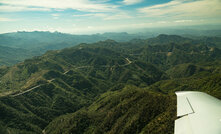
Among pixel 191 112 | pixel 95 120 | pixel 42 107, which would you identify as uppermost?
pixel 191 112

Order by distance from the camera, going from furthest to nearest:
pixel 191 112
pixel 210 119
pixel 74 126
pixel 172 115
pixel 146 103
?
pixel 74 126 → pixel 146 103 → pixel 172 115 → pixel 191 112 → pixel 210 119

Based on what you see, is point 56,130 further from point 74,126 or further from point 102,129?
point 102,129

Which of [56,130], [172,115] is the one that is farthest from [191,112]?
[56,130]

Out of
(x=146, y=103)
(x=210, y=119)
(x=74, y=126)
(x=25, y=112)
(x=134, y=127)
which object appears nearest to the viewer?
(x=210, y=119)

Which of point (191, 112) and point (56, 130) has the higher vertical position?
point (191, 112)

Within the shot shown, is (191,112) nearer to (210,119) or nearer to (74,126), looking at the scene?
(210,119)

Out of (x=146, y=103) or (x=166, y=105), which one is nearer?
(x=166, y=105)

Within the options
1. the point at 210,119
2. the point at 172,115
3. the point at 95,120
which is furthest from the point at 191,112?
the point at 95,120
